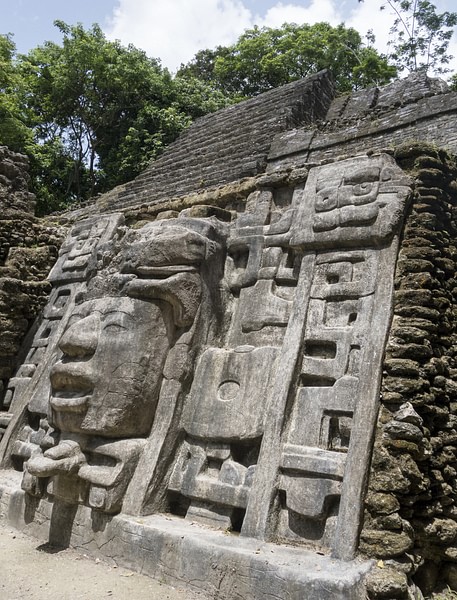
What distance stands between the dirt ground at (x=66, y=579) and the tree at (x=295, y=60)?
18514mm

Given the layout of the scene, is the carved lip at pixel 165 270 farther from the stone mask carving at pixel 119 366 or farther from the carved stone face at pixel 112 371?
the carved stone face at pixel 112 371

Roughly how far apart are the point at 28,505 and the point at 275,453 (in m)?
2.50

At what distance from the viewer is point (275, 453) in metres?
3.99

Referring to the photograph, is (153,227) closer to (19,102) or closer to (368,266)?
(368,266)

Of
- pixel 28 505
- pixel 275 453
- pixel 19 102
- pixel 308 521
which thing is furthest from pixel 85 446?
pixel 19 102

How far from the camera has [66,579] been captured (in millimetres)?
3904

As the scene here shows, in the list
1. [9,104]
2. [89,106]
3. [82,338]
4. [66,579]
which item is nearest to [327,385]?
[82,338]

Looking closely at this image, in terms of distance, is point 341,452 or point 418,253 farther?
point 418,253

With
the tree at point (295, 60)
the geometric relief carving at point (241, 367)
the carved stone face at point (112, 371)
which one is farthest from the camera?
the tree at point (295, 60)

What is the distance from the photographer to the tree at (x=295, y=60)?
63.8ft

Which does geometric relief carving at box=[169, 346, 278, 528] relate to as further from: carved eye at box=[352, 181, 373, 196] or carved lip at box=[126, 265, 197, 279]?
carved eye at box=[352, 181, 373, 196]

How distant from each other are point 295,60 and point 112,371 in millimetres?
18985

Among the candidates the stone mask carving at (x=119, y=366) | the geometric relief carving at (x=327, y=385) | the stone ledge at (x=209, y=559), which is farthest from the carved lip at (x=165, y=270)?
the stone ledge at (x=209, y=559)

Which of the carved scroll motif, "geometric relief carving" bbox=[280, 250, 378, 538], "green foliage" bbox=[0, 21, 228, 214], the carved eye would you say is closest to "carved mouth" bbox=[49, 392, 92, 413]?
the carved scroll motif
